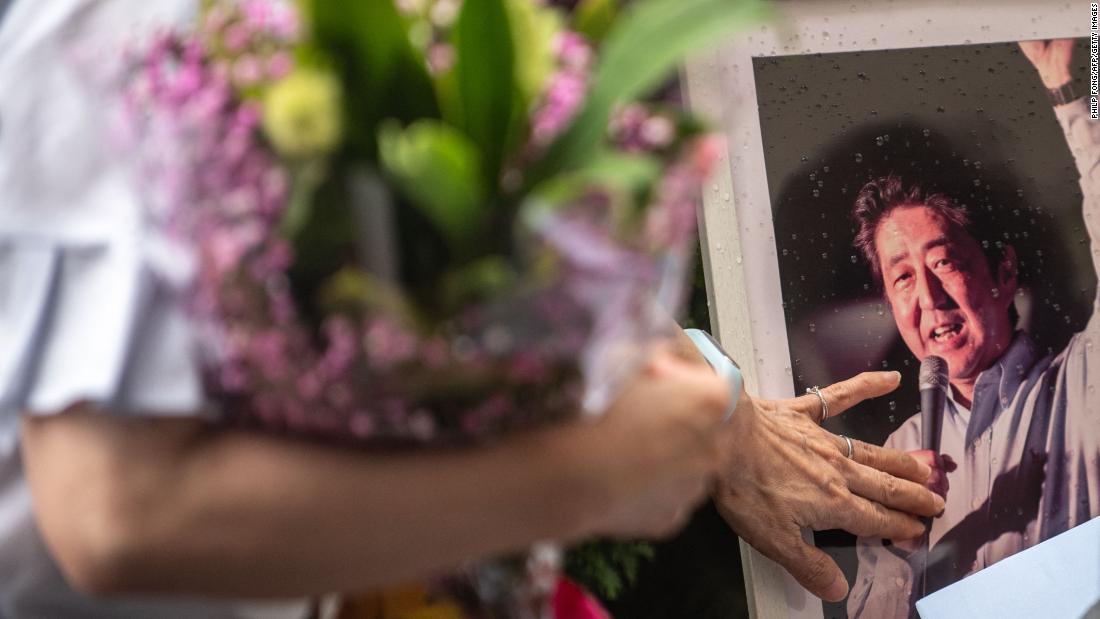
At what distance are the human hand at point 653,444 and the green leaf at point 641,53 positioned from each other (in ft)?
0.49

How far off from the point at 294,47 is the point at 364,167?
0.25 ft

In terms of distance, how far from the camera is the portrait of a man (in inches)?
46.8

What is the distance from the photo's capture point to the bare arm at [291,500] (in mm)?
531

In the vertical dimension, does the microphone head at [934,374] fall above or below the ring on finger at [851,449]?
above

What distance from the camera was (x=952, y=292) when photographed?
122 cm

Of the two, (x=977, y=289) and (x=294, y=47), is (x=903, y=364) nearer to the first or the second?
(x=977, y=289)

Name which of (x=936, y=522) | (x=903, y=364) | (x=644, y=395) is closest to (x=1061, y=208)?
(x=903, y=364)

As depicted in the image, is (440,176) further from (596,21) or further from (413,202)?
(596,21)

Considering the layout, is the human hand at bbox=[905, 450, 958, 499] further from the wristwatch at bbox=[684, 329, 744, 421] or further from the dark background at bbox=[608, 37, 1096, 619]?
the wristwatch at bbox=[684, 329, 744, 421]

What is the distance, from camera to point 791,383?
1.18 m

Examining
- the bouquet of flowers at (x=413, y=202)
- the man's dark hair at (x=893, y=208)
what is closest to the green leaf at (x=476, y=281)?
the bouquet of flowers at (x=413, y=202)

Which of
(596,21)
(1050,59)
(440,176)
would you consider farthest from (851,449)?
(440,176)

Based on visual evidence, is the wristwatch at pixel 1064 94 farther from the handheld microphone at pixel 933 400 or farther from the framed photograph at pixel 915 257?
the handheld microphone at pixel 933 400

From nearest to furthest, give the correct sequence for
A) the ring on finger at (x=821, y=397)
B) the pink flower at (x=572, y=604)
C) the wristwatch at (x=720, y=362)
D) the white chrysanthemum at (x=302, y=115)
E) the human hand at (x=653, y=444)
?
1. the white chrysanthemum at (x=302, y=115)
2. the human hand at (x=653, y=444)
3. the pink flower at (x=572, y=604)
4. the wristwatch at (x=720, y=362)
5. the ring on finger at (x=821, y=397)
